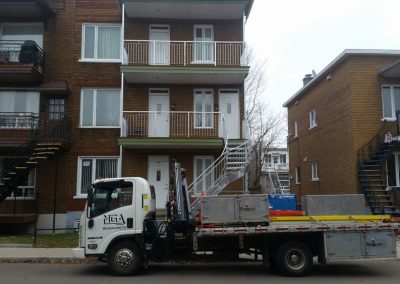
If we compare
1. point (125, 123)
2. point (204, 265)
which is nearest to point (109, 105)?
point (125, 123)

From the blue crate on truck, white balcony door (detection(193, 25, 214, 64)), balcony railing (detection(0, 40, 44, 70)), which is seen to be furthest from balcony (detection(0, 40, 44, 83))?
the blue crate on truck

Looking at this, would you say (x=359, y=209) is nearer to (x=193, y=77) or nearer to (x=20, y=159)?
(x=193, y=77)

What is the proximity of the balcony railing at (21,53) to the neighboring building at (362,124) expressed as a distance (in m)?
14.2

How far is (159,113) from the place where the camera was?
2103cm

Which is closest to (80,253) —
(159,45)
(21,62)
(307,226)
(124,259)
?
(124,259)

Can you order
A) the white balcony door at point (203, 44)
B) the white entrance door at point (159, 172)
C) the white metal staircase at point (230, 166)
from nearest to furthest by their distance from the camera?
1. the white metal staircase at point (230, 166)
2. the white entrance door at point (159, 172)
3. the white balcony door at point (203, 44)

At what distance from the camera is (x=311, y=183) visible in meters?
28.3

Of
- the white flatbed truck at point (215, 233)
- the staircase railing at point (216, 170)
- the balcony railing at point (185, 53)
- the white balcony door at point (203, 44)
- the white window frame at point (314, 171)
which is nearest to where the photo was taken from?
the white flatbed truck at point (215, 233)

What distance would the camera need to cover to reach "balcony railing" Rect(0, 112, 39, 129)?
68.0 ft

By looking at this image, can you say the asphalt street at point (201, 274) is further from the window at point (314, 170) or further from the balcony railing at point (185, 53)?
the window at point (314, 170)

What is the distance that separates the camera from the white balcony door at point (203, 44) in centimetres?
2122

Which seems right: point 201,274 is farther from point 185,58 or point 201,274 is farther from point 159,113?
point 185,58

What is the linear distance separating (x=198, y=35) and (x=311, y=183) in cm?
1213

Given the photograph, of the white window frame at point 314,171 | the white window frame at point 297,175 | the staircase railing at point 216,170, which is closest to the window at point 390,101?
the white window frame at point 314,171
